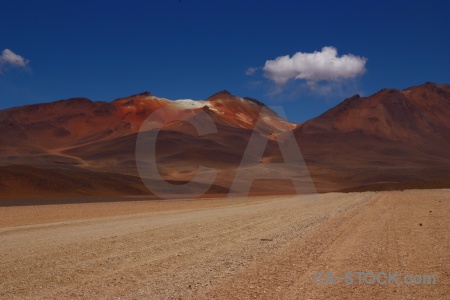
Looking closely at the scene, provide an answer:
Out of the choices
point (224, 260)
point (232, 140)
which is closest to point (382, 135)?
point (232, 140)

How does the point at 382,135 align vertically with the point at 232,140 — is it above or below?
above

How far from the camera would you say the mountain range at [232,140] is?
101 metres

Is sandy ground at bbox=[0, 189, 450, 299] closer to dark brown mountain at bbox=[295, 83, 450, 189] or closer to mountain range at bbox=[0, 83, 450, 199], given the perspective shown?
mountain range at bbox=[0, 83, 450, 199]

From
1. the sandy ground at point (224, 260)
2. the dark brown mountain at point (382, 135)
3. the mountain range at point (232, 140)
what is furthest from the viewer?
the dark brown mountain at point (382, 135)

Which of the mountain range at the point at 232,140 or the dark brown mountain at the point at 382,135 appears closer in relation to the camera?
the mountain range at the point at 232,140

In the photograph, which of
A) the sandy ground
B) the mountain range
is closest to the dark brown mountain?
the mountain range

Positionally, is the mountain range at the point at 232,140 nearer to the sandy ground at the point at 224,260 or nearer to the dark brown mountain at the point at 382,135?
the dark brown mountain at the point at 382,135

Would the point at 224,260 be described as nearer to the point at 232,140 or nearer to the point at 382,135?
the point at 232,140

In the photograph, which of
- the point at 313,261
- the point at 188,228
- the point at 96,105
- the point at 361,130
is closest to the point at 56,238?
the point at 188,228

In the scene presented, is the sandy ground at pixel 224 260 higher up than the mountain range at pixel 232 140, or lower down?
lower down

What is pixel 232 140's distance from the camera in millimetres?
150500

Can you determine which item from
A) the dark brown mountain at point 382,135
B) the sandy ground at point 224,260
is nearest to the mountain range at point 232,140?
the dark brown mountain at point 382,135

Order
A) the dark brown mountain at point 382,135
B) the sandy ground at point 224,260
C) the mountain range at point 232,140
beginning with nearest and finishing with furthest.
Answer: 1. the sandy ground at point 224,260
2. the mountain range at point 232,140
3. the dark brown mountain at point 382,135

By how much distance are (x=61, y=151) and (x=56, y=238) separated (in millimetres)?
136897
